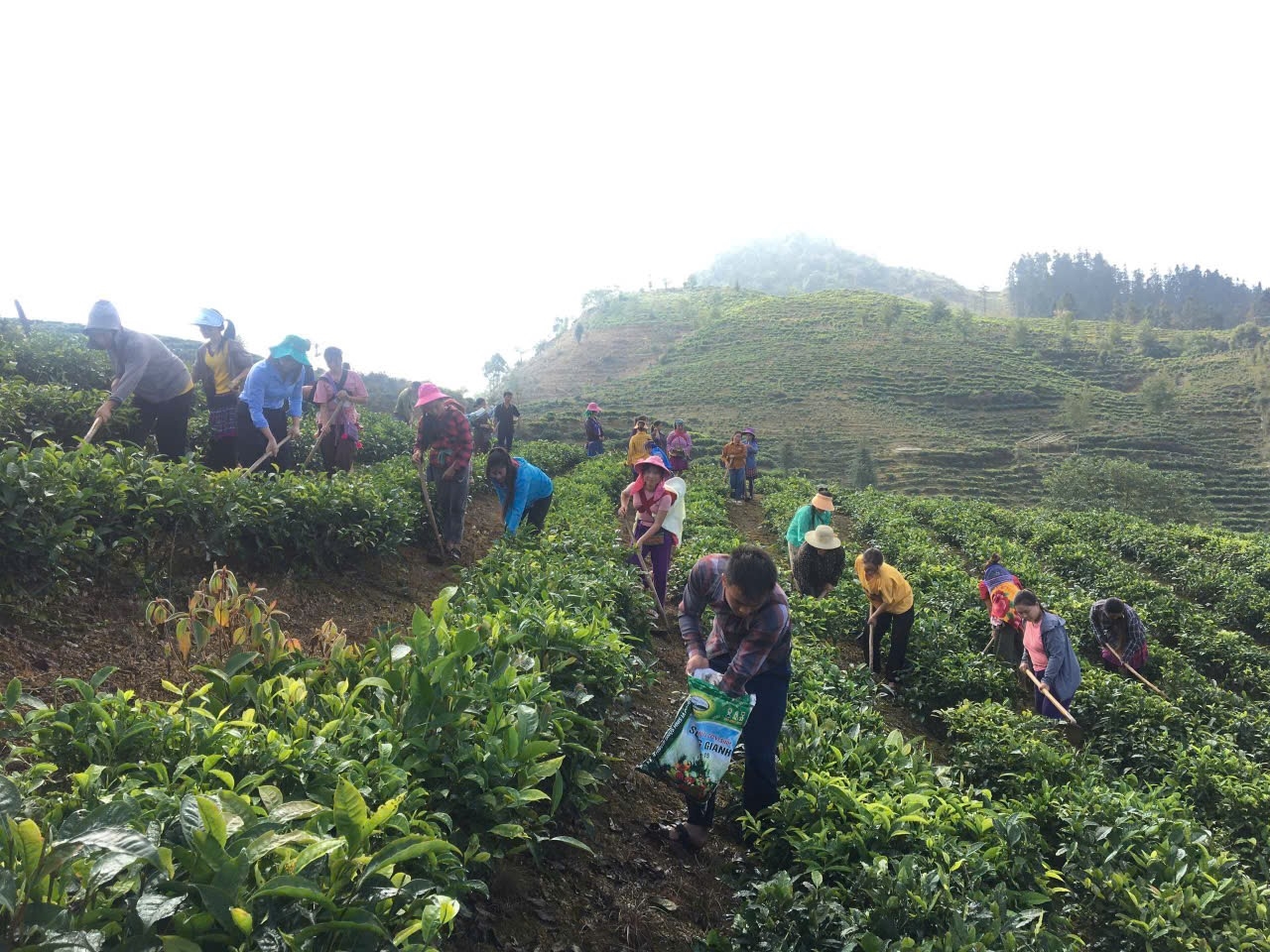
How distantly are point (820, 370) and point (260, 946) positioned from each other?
6147 cm

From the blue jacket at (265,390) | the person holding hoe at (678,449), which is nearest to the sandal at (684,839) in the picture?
the blue jacket at (265,390)

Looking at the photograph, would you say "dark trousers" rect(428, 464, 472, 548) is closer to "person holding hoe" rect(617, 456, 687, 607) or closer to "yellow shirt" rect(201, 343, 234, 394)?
"person holding hoe" rect(617, 456, 687, 607)

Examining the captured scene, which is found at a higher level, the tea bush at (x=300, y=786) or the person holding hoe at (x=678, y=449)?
the person holding hoe at (x=678, y=449)

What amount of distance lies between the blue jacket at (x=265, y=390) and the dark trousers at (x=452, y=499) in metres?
1.54

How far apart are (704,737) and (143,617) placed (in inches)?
134

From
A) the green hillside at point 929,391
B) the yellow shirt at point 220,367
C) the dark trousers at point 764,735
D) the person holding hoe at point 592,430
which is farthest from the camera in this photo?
the green hillside at point 929,391

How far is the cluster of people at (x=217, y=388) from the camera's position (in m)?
5.65

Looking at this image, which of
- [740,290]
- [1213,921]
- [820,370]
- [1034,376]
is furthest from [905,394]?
[1213,921]

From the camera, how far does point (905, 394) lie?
179 feet

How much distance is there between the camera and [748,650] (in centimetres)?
326

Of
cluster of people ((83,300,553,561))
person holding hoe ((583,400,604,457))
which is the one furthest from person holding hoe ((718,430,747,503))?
cluster of people ((83,300,553,561))

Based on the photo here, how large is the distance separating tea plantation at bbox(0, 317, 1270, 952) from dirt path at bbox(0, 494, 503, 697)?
0.11m

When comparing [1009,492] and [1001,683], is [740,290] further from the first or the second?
[1001,683]

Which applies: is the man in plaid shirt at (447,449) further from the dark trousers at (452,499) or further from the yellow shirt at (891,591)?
the yellow shirt at (891,591)
